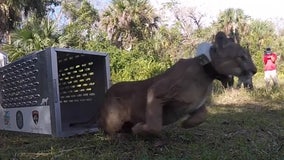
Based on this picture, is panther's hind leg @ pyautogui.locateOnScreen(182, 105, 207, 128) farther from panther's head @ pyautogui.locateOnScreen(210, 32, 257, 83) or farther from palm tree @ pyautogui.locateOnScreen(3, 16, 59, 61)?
palm tree @ pyautogui.locateOnScreen(3, 16, 59, 61)

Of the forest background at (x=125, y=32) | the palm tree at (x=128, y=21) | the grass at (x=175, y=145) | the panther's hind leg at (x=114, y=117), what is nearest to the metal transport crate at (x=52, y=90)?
the grass at (x=175, y=145)

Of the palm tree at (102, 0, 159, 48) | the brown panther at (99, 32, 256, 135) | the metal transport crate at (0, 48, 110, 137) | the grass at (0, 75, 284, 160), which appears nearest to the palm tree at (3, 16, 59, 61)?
the metal transport crate at (0, 48, 110, 137)

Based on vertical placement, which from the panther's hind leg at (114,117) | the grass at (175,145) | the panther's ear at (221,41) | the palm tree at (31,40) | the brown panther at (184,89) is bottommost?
the grass at (175,145)

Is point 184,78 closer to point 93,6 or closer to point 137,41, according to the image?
point 137,41

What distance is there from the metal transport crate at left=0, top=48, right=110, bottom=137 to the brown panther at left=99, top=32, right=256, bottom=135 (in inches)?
42.1

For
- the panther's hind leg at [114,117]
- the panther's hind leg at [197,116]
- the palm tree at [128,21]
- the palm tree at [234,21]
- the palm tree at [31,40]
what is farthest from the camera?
the palm tree at [234,21]

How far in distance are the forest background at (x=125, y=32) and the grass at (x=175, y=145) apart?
823 centimetres

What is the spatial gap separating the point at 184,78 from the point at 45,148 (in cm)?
174

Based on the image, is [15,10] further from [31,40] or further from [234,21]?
[234,21]

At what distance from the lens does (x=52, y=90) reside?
17.6 feet

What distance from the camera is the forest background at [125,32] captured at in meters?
17.9

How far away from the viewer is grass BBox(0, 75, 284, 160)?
405 centimetres

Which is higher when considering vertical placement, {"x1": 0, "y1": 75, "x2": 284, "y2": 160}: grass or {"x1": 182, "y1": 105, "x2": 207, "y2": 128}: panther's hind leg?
{"x1": 182, "y1": 105, "x2": 207, "y2": 128}: panther's hind leg

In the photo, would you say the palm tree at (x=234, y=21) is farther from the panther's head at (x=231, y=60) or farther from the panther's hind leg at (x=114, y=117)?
the panther's head at (x=231, y=60)
